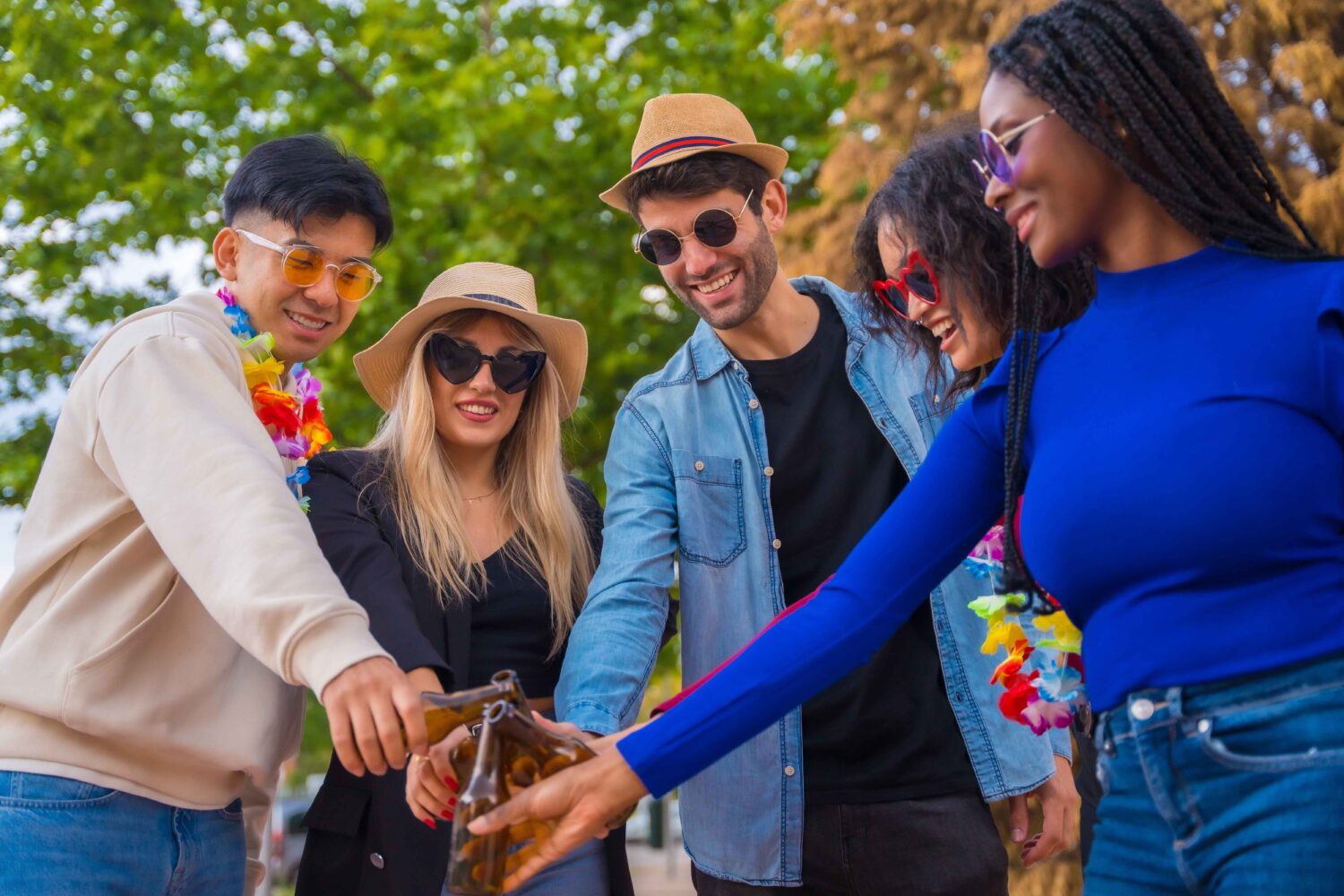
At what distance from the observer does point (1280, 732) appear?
181cm

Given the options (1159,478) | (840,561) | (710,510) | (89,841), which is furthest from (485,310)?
(1159,478)

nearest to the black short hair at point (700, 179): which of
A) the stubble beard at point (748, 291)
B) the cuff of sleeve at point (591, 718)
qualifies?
the stubble beard at point (748, 291)

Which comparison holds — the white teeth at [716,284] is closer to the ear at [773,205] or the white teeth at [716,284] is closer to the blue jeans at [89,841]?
the ear at [773,205]

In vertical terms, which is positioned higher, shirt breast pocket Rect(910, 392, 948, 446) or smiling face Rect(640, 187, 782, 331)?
smiling face Rect(640, 187, 782, 331)

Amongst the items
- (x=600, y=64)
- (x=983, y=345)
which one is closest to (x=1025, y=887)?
(x=983, y=345)

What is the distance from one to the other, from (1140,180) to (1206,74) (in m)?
0.23

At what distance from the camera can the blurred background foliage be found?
11.0m

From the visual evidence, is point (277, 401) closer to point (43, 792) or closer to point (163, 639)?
point (163, 639)

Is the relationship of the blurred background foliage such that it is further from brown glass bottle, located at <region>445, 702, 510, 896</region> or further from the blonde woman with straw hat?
brown glass bottle, located at <region>445, 702, 510, 896</region>

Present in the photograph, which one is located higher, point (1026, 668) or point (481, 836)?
point (1026, 668)

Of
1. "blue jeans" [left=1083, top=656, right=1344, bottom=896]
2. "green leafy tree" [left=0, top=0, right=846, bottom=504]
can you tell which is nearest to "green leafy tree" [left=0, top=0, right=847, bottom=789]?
"green leafy tree" [left=0, top=0, right=846, bottom=504]

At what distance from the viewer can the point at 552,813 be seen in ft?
7.91

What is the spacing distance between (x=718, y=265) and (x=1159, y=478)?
6.84ft

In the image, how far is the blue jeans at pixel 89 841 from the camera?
2.56 meters
